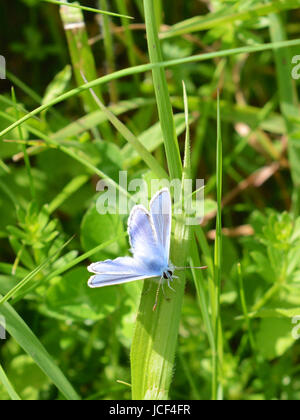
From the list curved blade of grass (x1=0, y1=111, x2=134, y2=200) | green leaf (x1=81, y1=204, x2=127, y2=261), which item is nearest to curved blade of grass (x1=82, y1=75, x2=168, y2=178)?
curved blade of grass (x1=0, y1=111, x2=134, y2=200)

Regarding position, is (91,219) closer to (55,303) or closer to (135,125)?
(55,303)

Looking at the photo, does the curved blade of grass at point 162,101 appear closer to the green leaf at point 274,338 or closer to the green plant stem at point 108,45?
the green plant stem at point 108,45

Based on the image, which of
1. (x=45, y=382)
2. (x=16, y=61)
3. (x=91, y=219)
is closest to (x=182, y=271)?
(x=91, y=219)

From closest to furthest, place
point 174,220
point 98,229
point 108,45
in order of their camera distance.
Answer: point 174,220 → point 98,229 → point 108,45

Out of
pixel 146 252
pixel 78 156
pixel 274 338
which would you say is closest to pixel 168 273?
pixel 146 252

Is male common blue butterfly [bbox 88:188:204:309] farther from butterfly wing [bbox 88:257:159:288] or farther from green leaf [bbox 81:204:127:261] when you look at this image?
green leaf [bbox 81:204:127:261]

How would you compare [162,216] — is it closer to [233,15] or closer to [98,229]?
[98,229]

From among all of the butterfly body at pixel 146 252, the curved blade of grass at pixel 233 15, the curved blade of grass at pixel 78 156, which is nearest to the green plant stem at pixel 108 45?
the curved blade of grass at pixel 233 15
